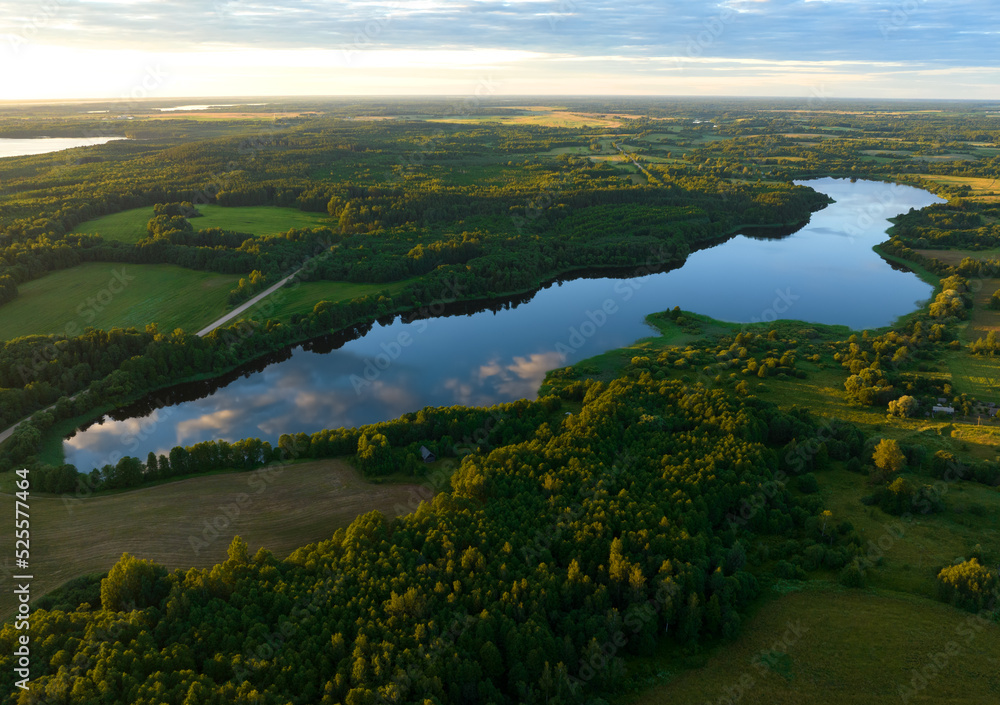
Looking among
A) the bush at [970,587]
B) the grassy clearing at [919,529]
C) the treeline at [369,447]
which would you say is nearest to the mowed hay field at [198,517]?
the treeline at [369,447]

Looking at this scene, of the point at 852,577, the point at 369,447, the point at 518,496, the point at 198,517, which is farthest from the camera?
the point at 369,447

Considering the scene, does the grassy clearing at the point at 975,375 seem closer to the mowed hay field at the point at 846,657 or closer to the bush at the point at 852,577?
the bush at the point at 852,577

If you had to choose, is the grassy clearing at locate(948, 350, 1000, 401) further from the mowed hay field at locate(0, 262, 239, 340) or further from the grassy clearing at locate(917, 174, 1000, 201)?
the grassy clearing at locate(917, 174, 1000, 201)

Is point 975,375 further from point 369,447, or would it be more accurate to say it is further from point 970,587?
point 369,447

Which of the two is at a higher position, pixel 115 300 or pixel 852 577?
pixel 115 300

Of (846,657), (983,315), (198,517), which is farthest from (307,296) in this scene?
(983,315)

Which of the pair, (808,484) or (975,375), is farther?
(975,375)
